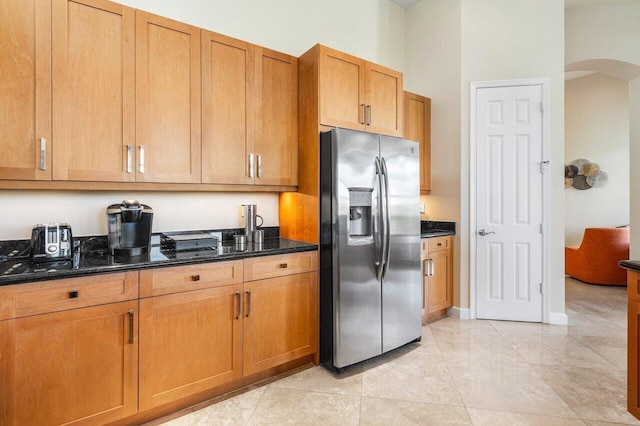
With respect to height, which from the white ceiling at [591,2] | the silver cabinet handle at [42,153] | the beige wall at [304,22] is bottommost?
the silver cabinet handle at [42,153]

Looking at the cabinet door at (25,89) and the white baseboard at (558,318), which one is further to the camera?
the white baseboard at (558,318)

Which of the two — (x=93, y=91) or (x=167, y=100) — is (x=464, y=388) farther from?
(x=93, y=91)

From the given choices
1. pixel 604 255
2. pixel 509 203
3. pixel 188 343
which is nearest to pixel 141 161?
pixel 188 343

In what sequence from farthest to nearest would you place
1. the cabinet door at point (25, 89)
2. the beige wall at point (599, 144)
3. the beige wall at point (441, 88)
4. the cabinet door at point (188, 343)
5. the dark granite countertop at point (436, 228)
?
the beige wall at point (599, 144)
the beige wall at point (441, 88)
the dark granite countertop at point (436, 228)
the cabinet door at point (188, 343)
the cabinet door at point (25, 89)

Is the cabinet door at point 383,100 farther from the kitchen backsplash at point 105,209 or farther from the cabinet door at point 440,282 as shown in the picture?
the cabinet door at point 440,282

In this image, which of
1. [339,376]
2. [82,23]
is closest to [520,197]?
[339,376]

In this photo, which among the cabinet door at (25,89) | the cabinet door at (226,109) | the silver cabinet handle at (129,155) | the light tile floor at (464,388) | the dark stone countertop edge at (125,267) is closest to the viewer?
the dark stone countertop edge at (125,267)

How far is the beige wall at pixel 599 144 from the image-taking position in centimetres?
564

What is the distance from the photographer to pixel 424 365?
2.58 meters

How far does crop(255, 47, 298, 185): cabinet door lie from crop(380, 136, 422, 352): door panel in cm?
75

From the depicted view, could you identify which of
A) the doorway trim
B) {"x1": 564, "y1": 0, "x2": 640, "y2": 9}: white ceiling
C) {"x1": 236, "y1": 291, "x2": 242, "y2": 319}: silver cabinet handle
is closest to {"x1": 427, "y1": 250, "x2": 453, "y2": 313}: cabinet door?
the doorway trim

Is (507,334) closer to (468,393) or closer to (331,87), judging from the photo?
(468,393)

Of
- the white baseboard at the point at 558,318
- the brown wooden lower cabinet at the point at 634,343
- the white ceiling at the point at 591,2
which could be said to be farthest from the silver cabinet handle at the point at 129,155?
the white ceiling at the point at 591,2

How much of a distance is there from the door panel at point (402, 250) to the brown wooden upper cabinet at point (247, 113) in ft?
2.68
